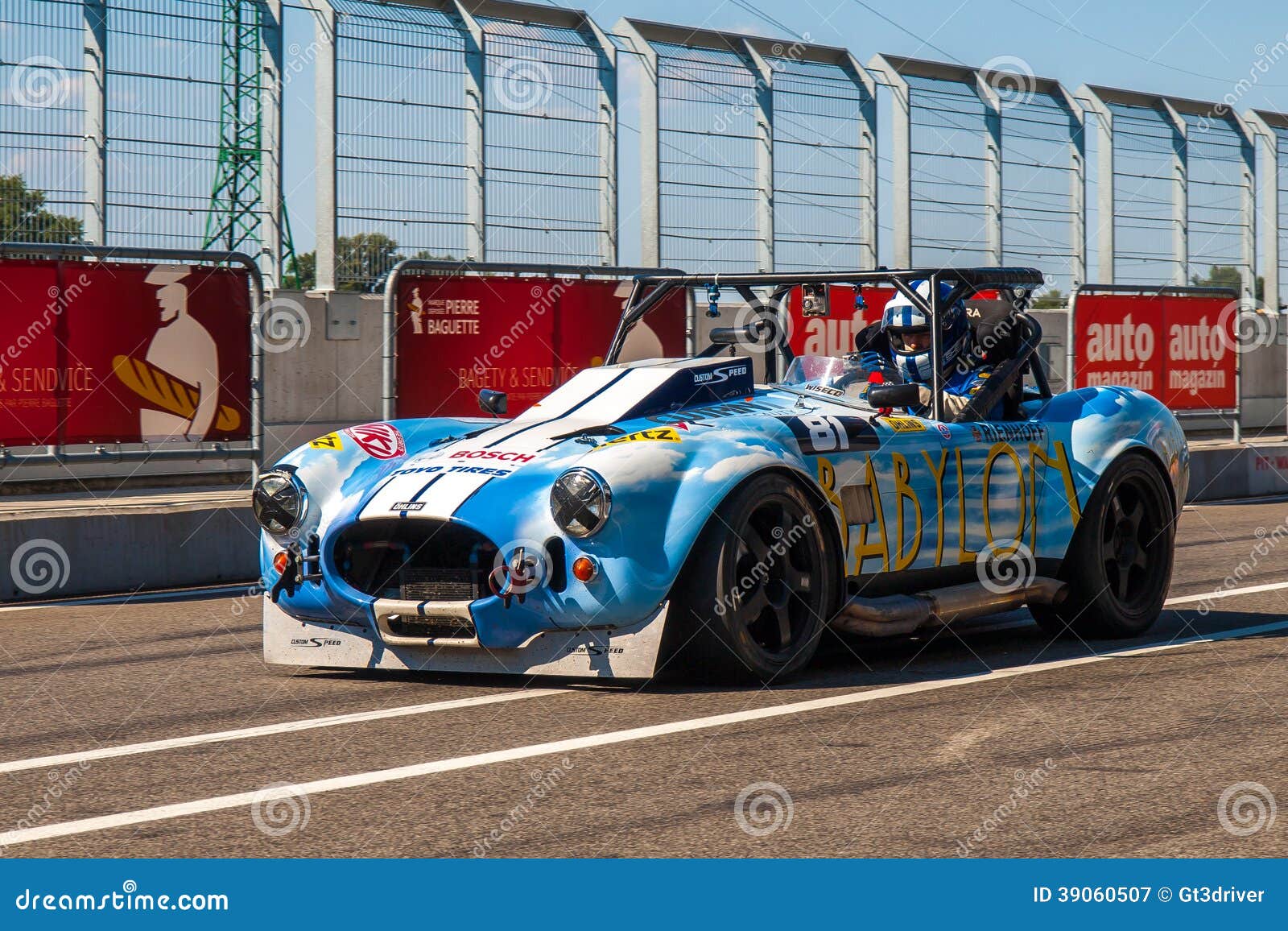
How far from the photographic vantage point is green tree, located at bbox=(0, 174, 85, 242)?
12.2 metres

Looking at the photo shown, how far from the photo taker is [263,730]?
234 inches

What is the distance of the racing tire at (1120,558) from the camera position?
8203 mm

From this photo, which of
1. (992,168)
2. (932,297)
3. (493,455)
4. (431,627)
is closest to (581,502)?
(493,455)

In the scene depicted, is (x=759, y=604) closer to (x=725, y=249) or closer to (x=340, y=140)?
(x=340, y=140)

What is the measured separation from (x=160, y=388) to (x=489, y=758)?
7.43 metres

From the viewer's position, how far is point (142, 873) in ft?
13.2

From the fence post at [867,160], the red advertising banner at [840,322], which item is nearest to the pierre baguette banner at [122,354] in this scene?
the red advertising banner at [840,322]

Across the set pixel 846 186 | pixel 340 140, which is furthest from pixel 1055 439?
pixel 846 186

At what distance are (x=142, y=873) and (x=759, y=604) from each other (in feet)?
10.3

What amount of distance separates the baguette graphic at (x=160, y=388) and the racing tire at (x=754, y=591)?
6448 mm

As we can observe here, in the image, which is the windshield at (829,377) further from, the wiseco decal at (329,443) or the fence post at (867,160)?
the fence post at (867,160)

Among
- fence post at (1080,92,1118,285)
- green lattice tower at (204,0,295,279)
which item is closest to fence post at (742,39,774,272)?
green lattice tower at (204,0,295,279)

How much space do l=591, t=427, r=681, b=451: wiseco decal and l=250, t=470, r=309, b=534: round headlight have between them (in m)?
1.28

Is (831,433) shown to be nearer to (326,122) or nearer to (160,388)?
(160,388)
